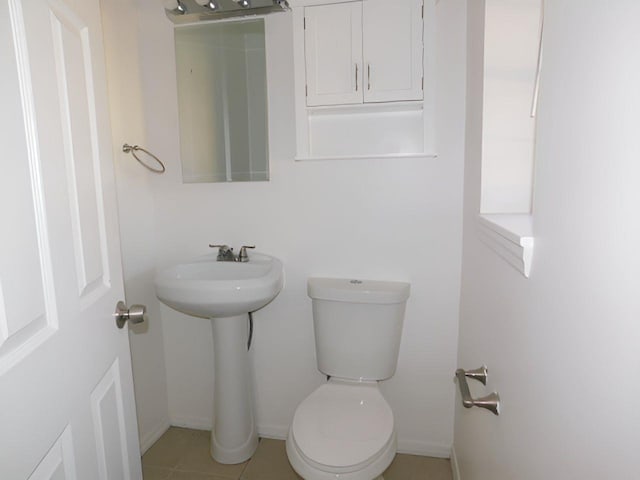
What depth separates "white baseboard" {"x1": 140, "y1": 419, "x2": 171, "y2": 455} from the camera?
75.5 inches

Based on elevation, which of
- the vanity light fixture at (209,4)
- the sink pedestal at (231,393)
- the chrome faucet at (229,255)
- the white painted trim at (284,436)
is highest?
the vanity light fixture at (209,4)

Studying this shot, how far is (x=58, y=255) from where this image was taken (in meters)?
0.67

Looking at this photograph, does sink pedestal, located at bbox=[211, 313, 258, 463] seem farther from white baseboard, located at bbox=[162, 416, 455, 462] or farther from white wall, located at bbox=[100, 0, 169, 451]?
white wall, located at bbox=[100, 0, 169, 451]

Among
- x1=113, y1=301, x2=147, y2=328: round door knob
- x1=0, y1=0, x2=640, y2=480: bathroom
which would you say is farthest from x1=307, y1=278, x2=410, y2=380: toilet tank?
x1=113, y1=301, x2=147, y2=328: round door knob

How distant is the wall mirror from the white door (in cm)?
96

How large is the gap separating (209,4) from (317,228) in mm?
1075

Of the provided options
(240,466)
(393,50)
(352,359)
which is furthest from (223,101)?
(240,466)

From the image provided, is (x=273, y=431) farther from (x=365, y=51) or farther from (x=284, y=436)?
(x=365, y=51)

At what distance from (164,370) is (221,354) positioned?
51 centimetres

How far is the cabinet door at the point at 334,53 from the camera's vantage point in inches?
63.2

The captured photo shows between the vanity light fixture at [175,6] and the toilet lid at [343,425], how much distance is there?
174 cm

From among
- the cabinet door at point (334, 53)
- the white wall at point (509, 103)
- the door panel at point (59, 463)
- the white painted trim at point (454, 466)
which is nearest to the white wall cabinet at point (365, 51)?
the cabinet door at point (334, 53)

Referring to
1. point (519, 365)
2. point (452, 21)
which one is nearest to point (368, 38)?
point (452, 21)

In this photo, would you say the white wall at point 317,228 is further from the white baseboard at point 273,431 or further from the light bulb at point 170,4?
the light bulb at point 170,4
